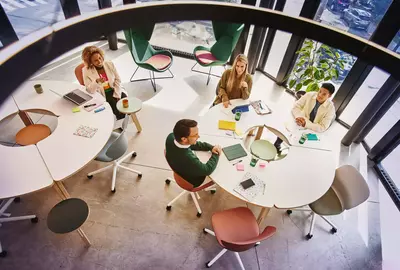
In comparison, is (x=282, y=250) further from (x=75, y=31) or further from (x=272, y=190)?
(x=75, y=31)

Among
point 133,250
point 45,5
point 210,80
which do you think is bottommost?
point 133,250

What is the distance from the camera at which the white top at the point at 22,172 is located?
2275 millimetres

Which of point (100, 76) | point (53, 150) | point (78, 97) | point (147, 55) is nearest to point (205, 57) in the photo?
point (147, 55)

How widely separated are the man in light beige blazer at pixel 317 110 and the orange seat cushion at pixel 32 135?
317 cm

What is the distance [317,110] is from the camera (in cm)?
322

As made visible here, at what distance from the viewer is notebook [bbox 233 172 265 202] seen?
2429 millimetres

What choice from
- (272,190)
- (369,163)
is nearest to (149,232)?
(272,190)

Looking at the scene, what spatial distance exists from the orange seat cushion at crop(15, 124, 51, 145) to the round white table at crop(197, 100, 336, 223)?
1931 mm

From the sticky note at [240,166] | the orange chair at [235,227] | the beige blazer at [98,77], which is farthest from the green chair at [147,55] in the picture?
the orange chair at [235,227]

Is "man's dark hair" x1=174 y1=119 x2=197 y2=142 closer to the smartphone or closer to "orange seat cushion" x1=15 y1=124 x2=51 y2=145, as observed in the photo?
the smartphone

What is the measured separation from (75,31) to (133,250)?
265 centimetres

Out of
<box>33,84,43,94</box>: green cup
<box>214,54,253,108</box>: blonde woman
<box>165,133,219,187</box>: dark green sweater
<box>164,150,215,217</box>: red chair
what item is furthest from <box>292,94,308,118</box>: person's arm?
<box>33,84,43,94</box>: green cup

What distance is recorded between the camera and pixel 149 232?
2.95 metres

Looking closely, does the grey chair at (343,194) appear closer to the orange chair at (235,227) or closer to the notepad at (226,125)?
the orange chair at (235,227)
